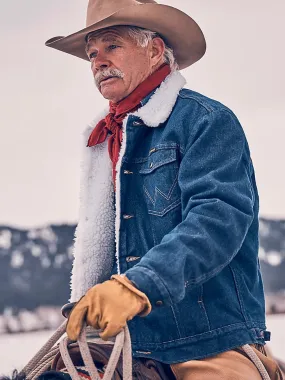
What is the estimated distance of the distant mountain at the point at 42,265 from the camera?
33.4ft

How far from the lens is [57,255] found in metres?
9.94

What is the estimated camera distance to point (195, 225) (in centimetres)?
304

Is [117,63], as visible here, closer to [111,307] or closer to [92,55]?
[92,55]

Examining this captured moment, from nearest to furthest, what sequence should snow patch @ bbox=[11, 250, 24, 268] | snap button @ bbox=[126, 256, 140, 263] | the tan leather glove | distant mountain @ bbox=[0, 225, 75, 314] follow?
the tan leather glove
snap button @ bbox=[126, 256, 140, 263]
distant mountain @ bbox=[0, 225, 75, 314]
snow patch @ bbox=[11, 250, 24, 268]

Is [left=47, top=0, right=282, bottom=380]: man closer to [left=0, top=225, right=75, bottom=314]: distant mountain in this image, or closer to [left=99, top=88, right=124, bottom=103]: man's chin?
[left=99, top=88, right=124, bottom=103]: man's chin

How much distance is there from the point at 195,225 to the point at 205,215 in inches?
1.8

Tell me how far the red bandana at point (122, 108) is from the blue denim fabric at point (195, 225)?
7 cm

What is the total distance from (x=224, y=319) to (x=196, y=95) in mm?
729

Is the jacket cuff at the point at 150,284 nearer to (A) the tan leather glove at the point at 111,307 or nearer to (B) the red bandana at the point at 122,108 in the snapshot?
(A) the tan leather glove at the point at 111,307

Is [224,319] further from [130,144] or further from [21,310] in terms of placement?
[21,310]

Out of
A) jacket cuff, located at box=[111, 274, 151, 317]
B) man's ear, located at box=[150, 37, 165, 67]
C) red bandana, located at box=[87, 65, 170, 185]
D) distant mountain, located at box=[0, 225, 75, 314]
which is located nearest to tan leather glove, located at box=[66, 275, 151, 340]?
jacket cuff, located at box=[111, 274, 151, 317]

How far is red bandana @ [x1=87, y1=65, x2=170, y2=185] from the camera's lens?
11.4 ft

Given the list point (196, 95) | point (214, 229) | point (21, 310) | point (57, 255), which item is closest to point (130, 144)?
point (196, 95)

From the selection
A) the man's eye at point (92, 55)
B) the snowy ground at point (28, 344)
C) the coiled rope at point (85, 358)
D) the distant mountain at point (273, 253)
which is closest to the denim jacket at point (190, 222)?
the coiled rope at point (85, 358)
